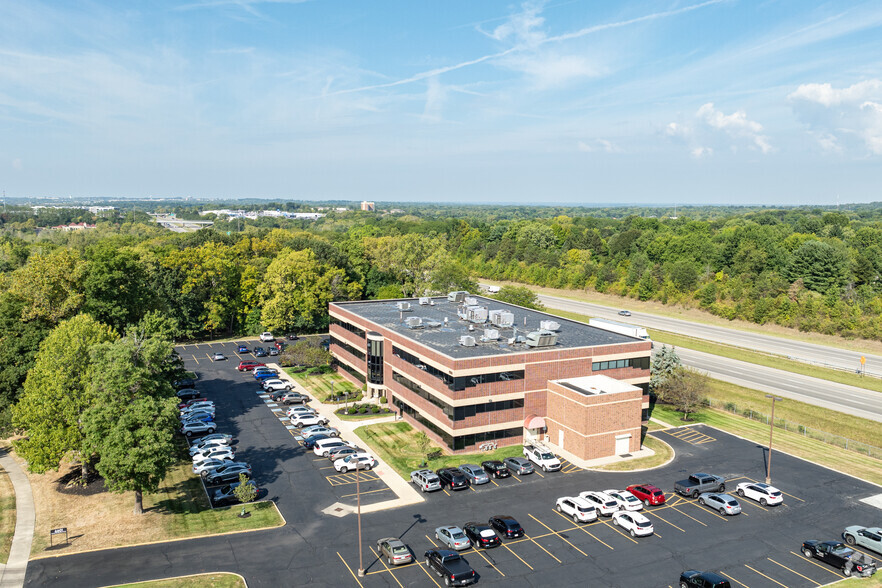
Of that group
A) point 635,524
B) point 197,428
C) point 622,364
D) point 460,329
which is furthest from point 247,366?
point 635,524

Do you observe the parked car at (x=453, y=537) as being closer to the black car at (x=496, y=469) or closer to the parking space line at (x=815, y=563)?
the black car at (x=496, y=469)

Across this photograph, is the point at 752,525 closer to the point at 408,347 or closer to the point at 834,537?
the point at 834,537

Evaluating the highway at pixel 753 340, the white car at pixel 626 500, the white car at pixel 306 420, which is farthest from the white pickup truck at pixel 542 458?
the highway at pixel 753 340

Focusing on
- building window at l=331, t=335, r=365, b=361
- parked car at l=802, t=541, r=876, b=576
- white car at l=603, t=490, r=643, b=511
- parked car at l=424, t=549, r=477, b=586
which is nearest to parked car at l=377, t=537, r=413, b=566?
parked car at l=424, t=549, r=477, b=586

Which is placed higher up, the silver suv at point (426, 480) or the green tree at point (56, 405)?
the green tree at point (56, 405)

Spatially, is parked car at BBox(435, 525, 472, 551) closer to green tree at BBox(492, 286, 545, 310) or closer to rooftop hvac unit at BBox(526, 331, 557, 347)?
rooftop hvac unit at BBox(526, 331, 557, 347)

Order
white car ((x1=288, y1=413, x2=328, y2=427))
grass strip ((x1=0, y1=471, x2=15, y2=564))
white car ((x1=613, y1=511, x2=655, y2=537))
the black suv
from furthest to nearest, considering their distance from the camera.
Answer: white car ((x1=288, y1=413, x2=328, y2=427)), white car ((x1=613, y1=511, x2=655, y2=537)), grass strip ((x1=0, y1=471, x2=15, y2=564)), the black suv

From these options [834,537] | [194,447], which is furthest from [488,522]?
[194,447]
